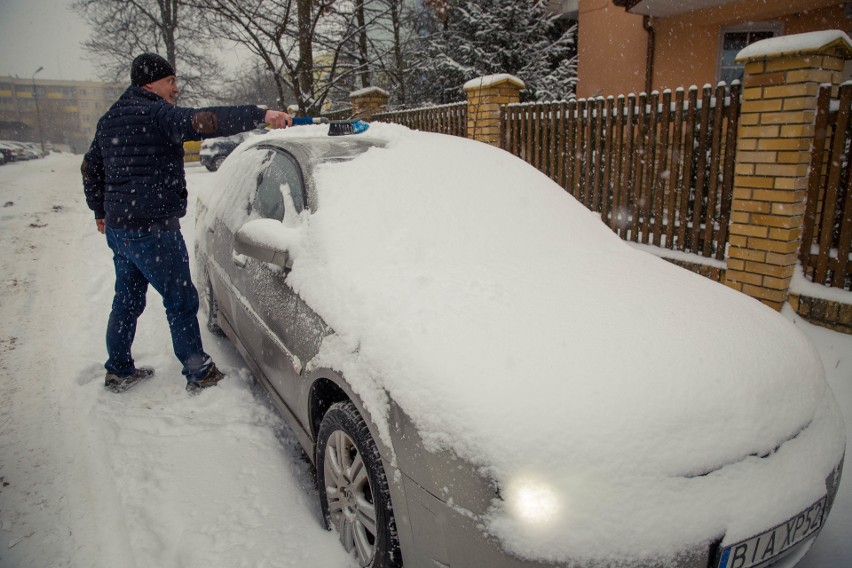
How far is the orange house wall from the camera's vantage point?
26.7 ft

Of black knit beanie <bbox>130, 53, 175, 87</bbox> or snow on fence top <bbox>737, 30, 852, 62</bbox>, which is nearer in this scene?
black knit beanie <bbox>130, 53, 175, 87</bbox>

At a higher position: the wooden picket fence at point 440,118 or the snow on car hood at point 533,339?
the wooden picket fence at point 440,118

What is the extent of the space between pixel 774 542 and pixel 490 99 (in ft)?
20.0

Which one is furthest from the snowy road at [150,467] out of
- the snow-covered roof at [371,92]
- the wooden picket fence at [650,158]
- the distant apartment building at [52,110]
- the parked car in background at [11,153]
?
the distant apartment building at [52,110]

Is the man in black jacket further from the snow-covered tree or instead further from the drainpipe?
the snow-covered tree

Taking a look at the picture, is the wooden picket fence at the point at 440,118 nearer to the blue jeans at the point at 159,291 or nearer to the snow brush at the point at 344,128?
the snow brush at the point at 344,128

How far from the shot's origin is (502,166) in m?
2.89

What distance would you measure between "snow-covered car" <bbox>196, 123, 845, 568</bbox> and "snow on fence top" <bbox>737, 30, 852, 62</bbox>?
2.12 m

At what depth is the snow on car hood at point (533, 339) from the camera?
4.51ft

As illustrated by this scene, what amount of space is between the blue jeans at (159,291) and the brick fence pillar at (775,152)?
393 cm

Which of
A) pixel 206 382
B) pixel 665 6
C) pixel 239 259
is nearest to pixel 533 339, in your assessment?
pixel 239 259

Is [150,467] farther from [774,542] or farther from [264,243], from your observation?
[774,542]

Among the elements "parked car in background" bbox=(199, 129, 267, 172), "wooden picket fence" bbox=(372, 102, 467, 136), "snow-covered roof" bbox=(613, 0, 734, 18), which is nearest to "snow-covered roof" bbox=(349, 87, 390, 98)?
"wooden picket fence" bbox=(372, 102, 467, 136)

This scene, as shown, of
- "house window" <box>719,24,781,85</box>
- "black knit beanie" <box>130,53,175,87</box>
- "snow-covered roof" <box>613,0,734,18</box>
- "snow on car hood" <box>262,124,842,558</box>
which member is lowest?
"snow on car hood" <box>262,124,842,558</box>
